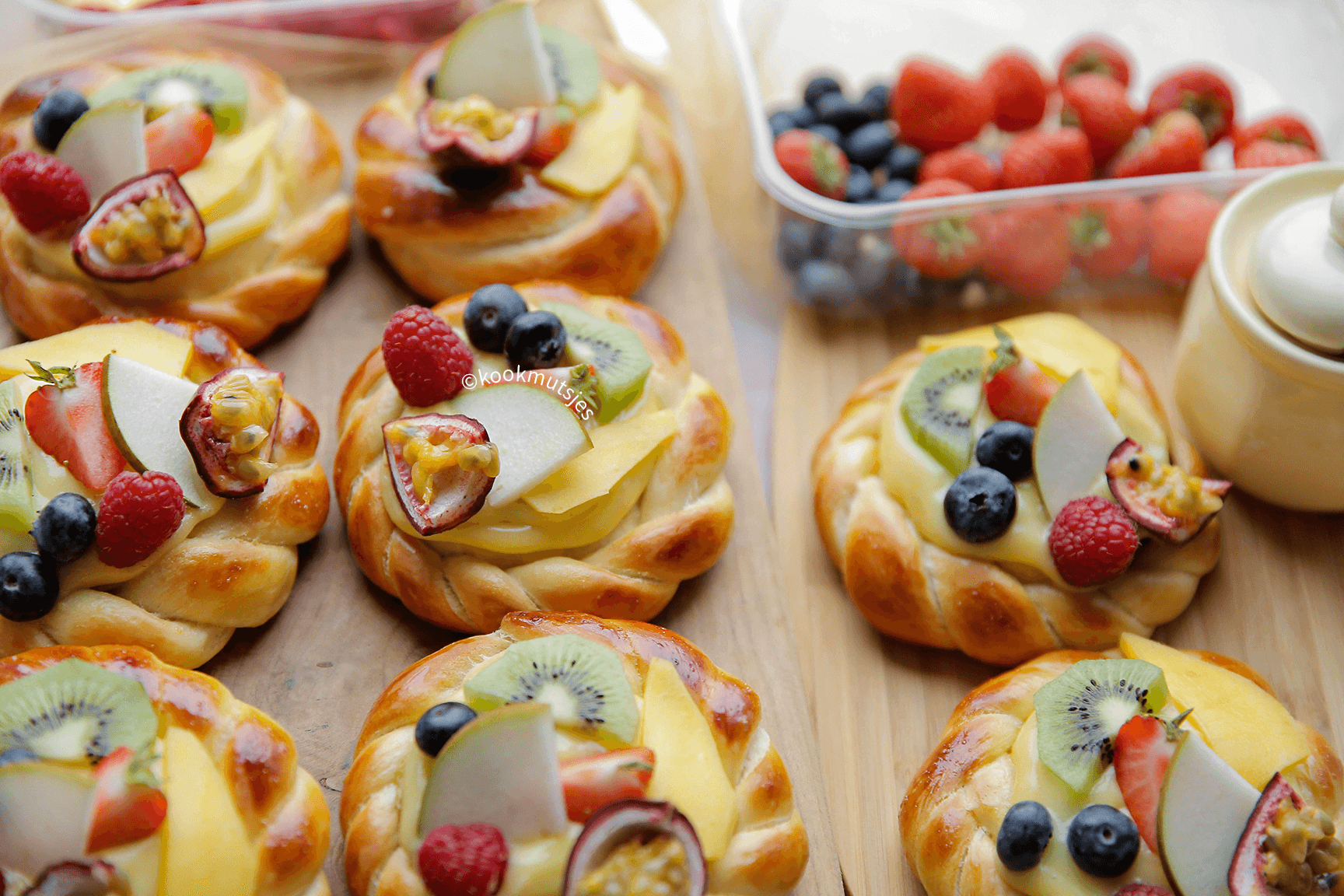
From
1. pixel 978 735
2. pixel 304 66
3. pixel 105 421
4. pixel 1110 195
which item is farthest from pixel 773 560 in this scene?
pixel 304 66

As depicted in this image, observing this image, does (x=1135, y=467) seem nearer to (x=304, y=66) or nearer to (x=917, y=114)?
(x=917, y=114)


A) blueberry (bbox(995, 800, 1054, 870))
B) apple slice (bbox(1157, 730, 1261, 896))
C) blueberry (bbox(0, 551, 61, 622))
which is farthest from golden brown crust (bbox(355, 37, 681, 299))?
apple slice (bbox(1157, 730, 1261, 896))

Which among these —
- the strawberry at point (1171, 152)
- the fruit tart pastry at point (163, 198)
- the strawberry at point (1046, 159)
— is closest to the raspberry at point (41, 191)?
the fruit tart pastry at point (163, 198)

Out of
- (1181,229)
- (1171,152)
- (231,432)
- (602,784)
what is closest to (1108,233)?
(1181,229)

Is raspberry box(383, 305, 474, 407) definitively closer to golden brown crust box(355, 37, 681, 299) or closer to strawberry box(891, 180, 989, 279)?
golden brown crust box(355, 37, 681, 299)

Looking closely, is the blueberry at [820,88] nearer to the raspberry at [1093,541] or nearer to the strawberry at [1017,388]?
the strawberry at [1017,388]

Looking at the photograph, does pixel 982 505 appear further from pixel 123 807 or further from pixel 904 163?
pixel 123 807
